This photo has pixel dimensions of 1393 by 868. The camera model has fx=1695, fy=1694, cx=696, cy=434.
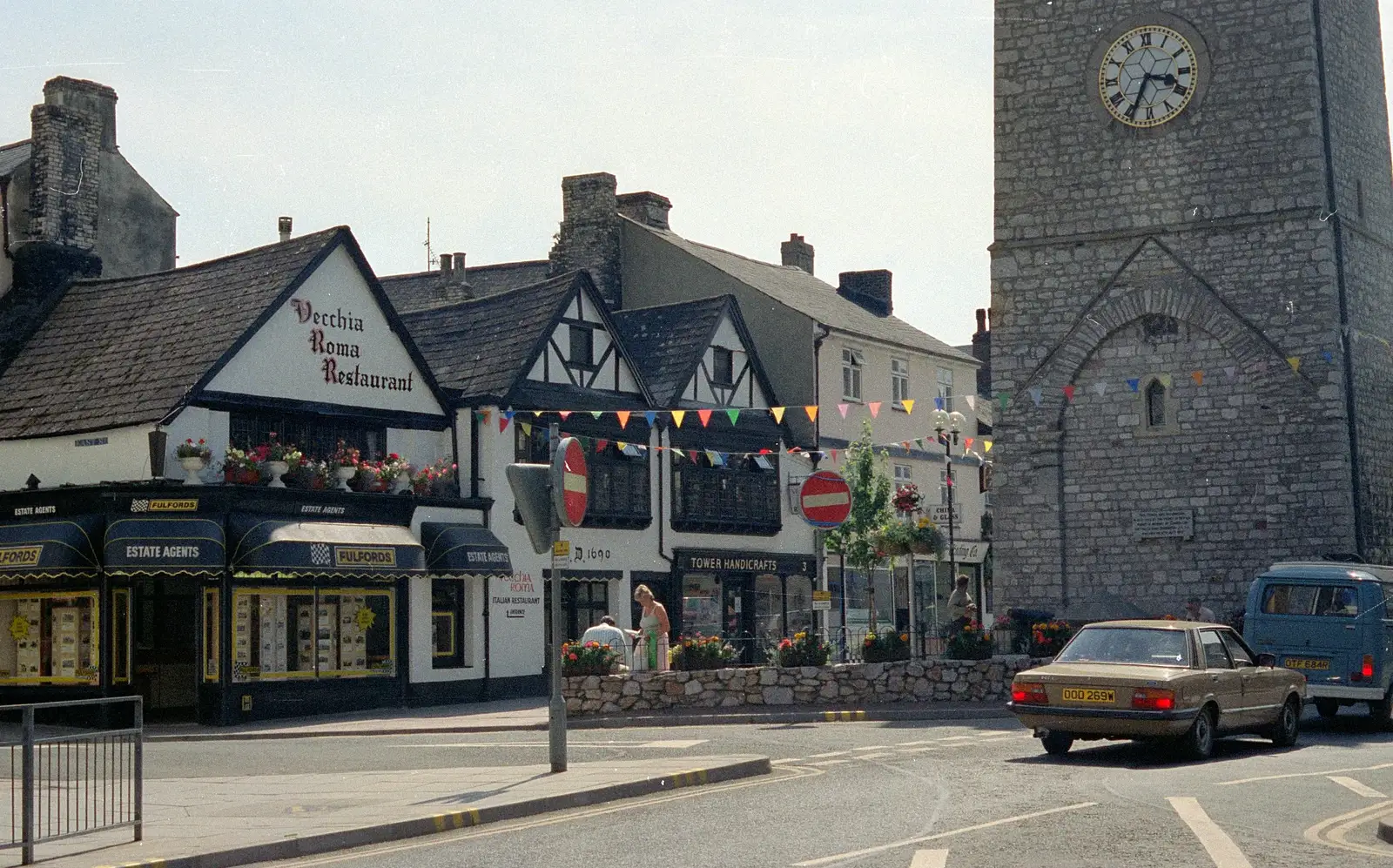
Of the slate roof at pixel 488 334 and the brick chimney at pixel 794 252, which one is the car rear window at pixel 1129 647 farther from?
the brick chimney at pixel 794 252

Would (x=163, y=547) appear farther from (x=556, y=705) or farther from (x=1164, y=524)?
(x=1164, y=524)

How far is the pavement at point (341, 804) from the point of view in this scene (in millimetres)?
11297

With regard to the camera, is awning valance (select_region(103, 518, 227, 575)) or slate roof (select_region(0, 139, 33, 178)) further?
slate roof (select_region(0, 139, 33, 178))

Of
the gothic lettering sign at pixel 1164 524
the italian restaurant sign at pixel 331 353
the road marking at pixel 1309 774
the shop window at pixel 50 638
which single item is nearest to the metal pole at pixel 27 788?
the road marking at pixel 1309 774

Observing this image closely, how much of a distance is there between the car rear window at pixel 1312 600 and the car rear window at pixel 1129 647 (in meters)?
5.90

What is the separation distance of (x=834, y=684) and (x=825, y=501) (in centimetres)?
281

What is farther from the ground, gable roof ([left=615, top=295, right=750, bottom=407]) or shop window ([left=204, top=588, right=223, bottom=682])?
gable roof ([left=615, top=295, right=750, bottom=407])

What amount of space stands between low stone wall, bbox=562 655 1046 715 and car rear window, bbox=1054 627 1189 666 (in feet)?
A: 25.6

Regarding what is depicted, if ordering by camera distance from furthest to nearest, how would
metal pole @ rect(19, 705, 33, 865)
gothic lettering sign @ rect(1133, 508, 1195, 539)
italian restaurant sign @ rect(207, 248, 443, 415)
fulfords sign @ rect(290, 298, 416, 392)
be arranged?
gothic lettering sign @ rect(1133, 508, 1195, 539)
fulfords sign @ rect(290, 298, 416, 392)
italian restaurant sign @ rect(207, 248, 443, 415)
metal pole @ rect(19, 705, 33, 865)

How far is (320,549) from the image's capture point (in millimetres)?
28375

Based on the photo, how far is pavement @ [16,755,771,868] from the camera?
37.1ft

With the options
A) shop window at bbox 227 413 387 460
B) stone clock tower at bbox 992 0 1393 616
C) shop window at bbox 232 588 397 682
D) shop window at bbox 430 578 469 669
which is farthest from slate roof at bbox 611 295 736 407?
shop window at bbox 232 588 397 682

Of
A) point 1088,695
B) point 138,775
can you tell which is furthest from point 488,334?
point 138,775

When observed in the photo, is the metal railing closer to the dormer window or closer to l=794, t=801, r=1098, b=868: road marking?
l=794, t=801, r=1098, b=868: road marking
